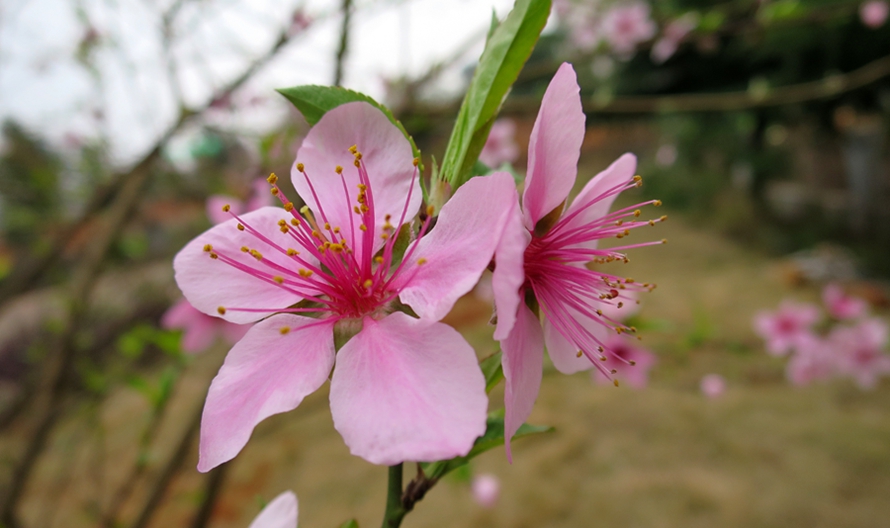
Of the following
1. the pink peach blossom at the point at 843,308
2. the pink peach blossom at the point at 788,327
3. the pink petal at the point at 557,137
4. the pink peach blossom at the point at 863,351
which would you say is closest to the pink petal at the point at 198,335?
the pink petal at the point at 557,137

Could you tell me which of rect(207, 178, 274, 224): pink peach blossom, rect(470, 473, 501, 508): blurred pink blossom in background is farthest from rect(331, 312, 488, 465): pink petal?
rect(470, 473, 501, 508): blurred pink blossom in background

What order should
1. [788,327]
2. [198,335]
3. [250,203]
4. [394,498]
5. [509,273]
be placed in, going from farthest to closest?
[788,327], [198,335], [250,203], [394,498], [509,273]

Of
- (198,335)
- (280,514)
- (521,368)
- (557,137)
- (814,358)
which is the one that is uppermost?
(557,137)

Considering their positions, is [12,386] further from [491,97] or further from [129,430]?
[491,97]

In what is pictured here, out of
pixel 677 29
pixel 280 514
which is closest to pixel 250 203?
→ pixel 280 514

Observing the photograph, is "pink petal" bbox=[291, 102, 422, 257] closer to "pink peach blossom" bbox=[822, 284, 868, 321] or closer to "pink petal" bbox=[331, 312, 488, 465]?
"pink petal" bbox=[331, 312, 488, 465]

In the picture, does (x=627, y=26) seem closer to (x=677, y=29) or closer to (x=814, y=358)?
(x=677, y=29)

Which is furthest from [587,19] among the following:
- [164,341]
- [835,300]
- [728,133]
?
[728,133]
